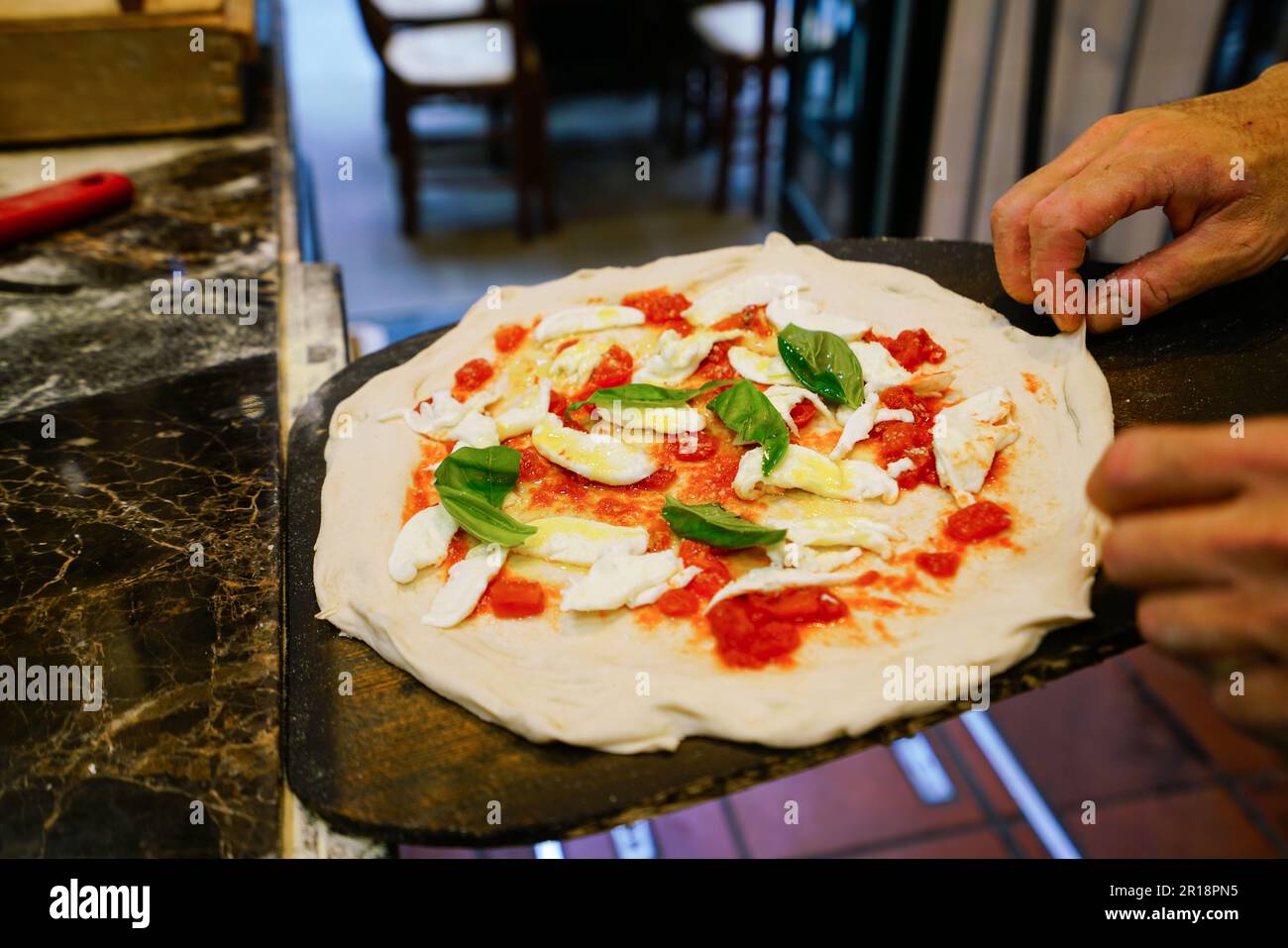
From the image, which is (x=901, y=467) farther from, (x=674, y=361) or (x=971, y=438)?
(x=674, y=361)

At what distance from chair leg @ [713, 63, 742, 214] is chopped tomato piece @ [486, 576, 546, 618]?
501 centimetres

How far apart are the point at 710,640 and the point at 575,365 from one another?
2.96 feet

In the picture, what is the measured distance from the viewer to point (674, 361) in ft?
7.74

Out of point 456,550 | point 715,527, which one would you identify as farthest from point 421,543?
point 715,527

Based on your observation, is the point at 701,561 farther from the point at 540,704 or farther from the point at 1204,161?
the point at 1204,161

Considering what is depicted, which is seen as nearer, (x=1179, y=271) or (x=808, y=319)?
(x=1179, y=271)

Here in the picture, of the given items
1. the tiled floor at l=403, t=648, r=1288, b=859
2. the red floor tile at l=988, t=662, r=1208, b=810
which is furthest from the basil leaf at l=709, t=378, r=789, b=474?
the red floor tile at l=988, t=662, r=1208, b=810

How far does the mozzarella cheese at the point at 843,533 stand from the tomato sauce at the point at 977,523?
110 millimetres

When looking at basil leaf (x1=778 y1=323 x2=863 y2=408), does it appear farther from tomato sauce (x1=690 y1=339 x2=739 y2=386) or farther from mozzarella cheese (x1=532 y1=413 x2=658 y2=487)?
mozzarella cheese (x1=532 y1=413 x2=658 y2=487)

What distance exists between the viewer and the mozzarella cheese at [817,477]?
6.42 feet

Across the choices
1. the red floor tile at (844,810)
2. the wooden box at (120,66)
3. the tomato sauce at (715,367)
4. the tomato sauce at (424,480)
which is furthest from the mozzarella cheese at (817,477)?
the wooden box at (120,66)

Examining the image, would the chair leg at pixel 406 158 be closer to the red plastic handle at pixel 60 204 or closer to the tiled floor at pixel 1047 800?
the red plastic handle at pixel 60 204

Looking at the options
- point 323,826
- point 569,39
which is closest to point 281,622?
point 323,826

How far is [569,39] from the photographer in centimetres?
780
